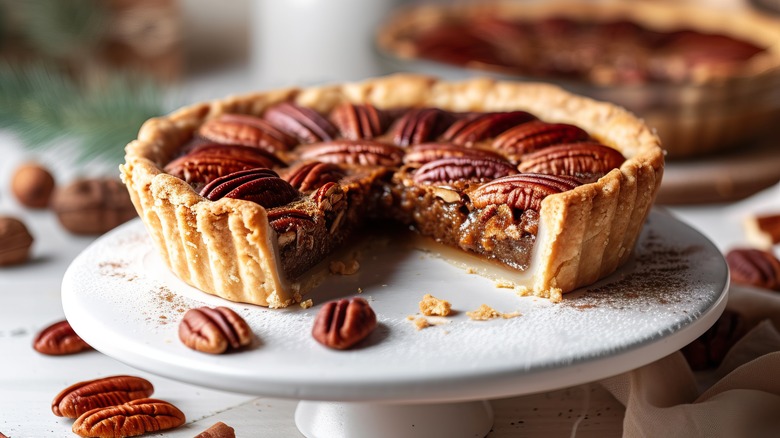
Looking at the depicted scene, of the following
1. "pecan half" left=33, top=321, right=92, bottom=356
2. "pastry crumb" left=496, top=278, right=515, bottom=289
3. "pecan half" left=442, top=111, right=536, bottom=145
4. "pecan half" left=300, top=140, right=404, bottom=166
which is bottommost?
"pecan half" left=33, top=321, right=92, bottom=356

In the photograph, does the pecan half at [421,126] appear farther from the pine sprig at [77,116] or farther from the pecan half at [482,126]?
the pine sprig at [77,116]

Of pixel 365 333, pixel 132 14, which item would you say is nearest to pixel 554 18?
pixel 132 14

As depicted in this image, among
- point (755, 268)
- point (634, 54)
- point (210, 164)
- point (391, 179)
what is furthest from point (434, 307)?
point (634, 54)

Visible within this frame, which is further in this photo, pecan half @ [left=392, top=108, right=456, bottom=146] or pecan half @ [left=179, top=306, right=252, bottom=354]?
pecan half @ [left=392, top=108, right=456, bottom=146]

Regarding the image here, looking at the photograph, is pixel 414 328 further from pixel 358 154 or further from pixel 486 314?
pixel 358 154


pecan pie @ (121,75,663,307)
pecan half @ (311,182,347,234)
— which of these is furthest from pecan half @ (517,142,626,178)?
pecan half @ (311,182,347,234)

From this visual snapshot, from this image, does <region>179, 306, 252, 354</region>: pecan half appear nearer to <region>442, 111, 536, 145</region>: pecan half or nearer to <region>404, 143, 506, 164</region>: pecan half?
<region>404, 143, 506, 164</region>: pecan half

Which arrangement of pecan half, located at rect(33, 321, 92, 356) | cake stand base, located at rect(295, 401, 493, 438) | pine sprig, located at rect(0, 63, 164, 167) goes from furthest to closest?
pine sprig, located at rect(0, 63, 164, 167), pecan half, located at rect(33, 321, 92, 356), cake stand base, located at rect(295, 401, 493, 438)
